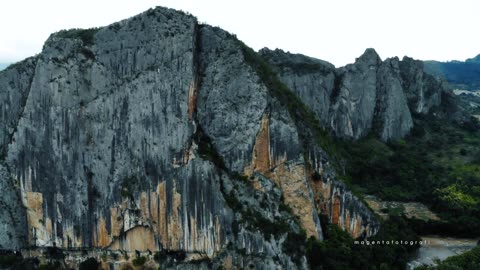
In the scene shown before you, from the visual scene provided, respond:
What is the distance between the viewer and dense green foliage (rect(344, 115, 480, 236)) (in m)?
52.0

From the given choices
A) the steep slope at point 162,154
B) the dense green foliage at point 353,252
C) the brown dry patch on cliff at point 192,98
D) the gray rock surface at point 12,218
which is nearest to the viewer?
the dense green foliage at point 353,252

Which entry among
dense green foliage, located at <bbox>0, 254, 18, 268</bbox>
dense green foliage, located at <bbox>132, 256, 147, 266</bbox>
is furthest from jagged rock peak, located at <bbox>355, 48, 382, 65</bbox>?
dense green foliage, located at <bbox>0, 254, 18, 268</bbox>

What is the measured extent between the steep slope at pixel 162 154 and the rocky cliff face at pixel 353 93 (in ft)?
116

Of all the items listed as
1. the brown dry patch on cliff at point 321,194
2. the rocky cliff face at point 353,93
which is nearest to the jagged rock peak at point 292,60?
the rocky cliff face at point 353,93

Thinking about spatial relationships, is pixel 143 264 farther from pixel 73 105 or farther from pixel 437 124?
pixel 437 124

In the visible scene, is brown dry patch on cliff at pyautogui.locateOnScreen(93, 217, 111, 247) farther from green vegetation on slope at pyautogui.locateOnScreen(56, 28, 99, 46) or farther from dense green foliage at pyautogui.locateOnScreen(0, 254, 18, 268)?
green vegetation on slope at pyautogui.locateOnScreen(56, 28, 99, 46)

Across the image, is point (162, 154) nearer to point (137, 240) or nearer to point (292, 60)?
point (137, 240)

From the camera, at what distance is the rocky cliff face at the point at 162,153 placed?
3594cm

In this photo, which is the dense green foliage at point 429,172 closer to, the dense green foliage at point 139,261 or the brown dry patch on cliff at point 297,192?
the brown dry patch on cliff at point 297,192

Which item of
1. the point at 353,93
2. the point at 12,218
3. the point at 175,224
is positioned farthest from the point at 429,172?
the point at 12,218

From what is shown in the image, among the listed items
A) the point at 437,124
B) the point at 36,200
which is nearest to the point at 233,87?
the point at 36,200

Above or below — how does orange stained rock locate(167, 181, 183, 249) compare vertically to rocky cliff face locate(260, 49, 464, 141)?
below

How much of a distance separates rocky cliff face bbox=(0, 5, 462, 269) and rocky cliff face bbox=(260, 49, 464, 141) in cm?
3399

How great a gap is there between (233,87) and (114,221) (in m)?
14.0
